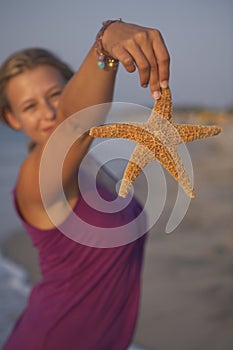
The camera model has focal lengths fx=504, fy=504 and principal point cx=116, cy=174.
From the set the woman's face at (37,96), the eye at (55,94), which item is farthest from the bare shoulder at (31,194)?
the eye at (55,94)

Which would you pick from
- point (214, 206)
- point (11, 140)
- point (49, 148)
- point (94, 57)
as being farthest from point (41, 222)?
point (11, 140)

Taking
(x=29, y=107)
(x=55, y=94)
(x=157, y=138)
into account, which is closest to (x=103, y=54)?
(x=157, y=138)

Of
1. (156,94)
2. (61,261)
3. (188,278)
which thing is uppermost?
(156,94)

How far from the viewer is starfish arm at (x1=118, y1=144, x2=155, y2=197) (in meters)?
1.30

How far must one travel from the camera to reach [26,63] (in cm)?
262

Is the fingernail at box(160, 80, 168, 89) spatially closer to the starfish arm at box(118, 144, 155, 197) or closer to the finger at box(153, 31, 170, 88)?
the finger at box(153, 31, 170, 88)

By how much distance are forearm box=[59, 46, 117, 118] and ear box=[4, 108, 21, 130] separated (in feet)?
3.92

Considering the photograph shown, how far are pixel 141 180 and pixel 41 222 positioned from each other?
11.1m

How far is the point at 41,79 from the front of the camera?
2.61 m

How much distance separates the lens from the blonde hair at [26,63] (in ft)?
8.61

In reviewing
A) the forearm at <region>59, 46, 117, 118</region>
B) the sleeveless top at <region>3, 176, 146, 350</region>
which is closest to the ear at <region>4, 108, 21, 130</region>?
the sleeveless top at <region>3, 176, 146, 350</region>

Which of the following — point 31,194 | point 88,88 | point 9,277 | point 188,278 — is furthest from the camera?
point 9,277

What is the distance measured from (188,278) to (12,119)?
368cm

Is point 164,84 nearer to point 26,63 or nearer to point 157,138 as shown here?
point 157,138
